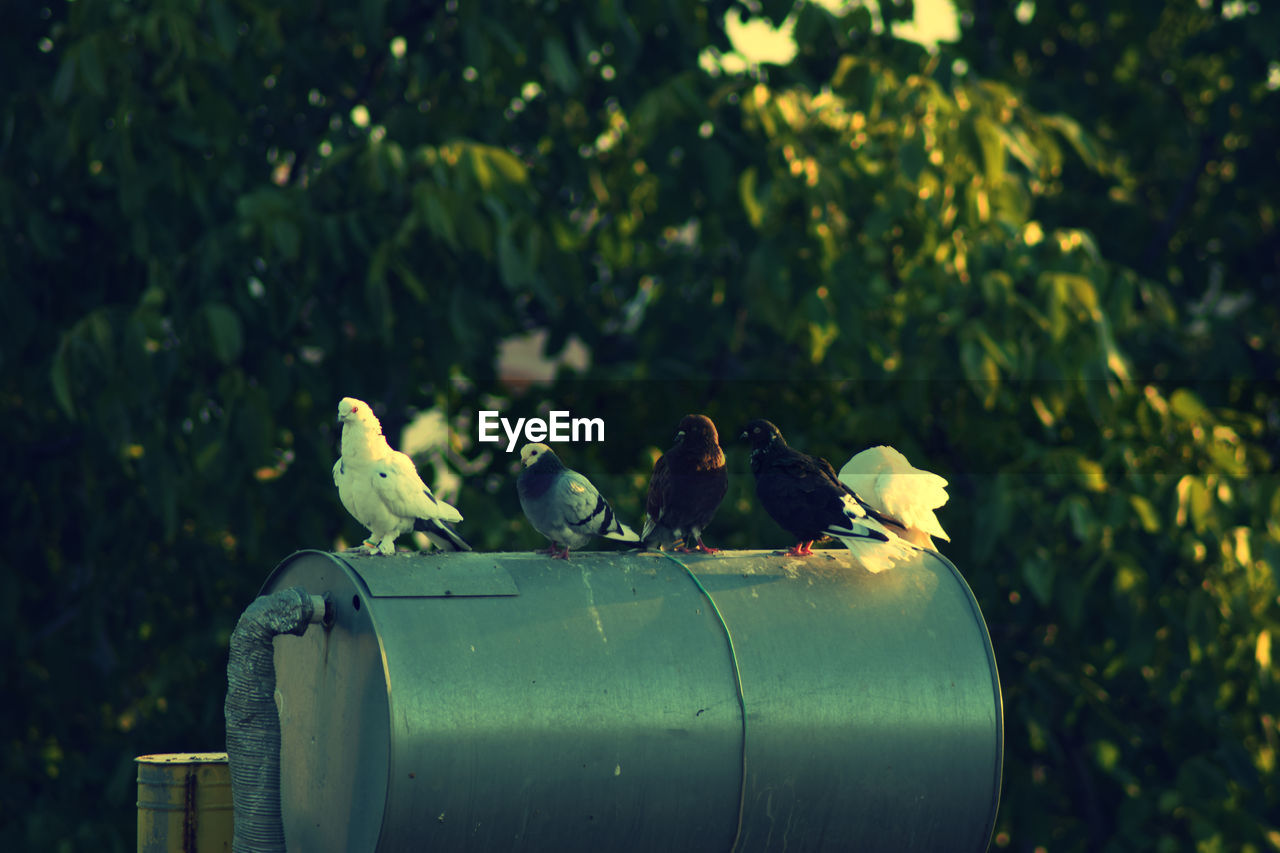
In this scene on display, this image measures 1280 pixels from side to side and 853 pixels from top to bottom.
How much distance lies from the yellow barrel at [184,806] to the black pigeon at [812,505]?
145cm

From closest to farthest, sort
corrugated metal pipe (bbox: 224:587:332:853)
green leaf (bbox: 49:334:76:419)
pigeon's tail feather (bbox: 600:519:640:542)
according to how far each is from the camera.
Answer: corrugated metal pipe (bbox: 224:587:332:853), pigeon's tail feather (bbox: 600:519:640:542), green leaf (bbox: 49:334:76:419)

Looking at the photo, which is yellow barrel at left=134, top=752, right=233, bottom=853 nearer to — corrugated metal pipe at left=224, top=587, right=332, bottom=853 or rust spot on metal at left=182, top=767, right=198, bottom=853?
rust spot on metal at left=182, top=767, right=198, bottom=853

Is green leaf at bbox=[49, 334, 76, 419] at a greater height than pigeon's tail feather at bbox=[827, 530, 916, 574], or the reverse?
green leaf at bbox=[49, 334, 76, 419]

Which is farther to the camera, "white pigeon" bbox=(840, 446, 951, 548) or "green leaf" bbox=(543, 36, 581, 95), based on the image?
"green leaf" bbox=(543, 36, 581, 95)

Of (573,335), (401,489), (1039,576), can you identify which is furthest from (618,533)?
(573,335)

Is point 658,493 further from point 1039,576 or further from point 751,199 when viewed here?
point 1039,576

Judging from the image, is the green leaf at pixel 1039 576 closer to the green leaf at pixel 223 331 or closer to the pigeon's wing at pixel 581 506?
the pigeon's wing at pixel 581 506

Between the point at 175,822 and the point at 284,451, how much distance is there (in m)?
2.43

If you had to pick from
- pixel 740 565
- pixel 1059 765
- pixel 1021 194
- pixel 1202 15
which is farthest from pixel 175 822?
pixel 1202 15

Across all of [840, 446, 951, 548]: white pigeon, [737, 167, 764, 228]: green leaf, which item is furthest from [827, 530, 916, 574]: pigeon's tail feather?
[737, 167, 764, 228]: green leaf

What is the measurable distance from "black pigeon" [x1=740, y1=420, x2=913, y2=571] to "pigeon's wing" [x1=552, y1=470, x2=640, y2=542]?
408mm

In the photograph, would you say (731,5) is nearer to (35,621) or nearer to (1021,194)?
(1021,194)

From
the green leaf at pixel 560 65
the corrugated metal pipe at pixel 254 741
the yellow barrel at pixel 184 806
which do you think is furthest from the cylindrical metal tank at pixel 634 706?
the green leaf at pixel 560 65

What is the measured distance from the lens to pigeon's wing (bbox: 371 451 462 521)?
3506 mm
